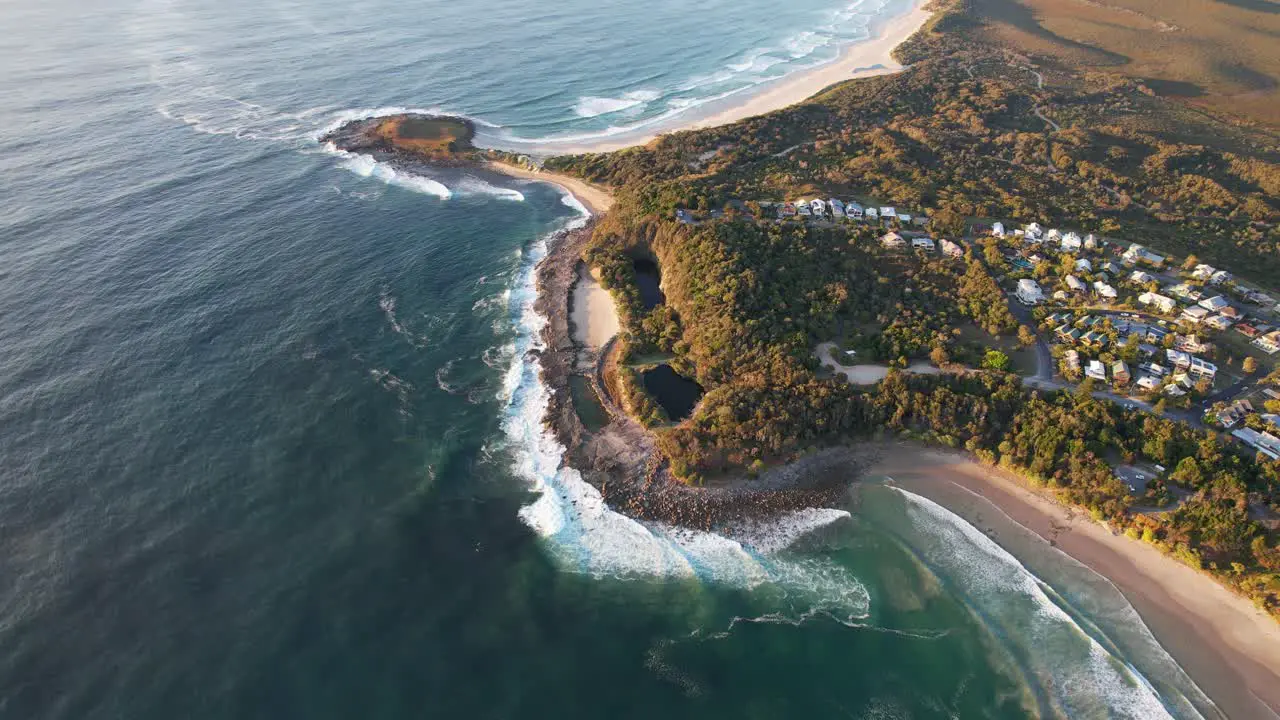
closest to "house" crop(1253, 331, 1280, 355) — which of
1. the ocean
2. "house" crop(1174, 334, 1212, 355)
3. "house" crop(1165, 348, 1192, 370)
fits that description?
"house" crop(1174, 334, 1212, 355)

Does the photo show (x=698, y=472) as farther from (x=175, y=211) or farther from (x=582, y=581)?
(x=175, y=211)

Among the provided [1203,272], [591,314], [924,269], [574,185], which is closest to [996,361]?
[924,269]

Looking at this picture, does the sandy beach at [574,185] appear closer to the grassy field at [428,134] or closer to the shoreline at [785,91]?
the shoreline at [785,91]

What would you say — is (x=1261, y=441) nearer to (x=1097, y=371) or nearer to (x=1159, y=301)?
(x=1097, y=371)

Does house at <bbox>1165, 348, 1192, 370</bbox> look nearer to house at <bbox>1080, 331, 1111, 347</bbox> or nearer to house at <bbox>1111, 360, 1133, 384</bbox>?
house at <bbox>1080, 331, 1111, 347</bbox>

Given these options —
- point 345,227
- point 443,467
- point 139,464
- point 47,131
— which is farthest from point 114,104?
point 443,467
